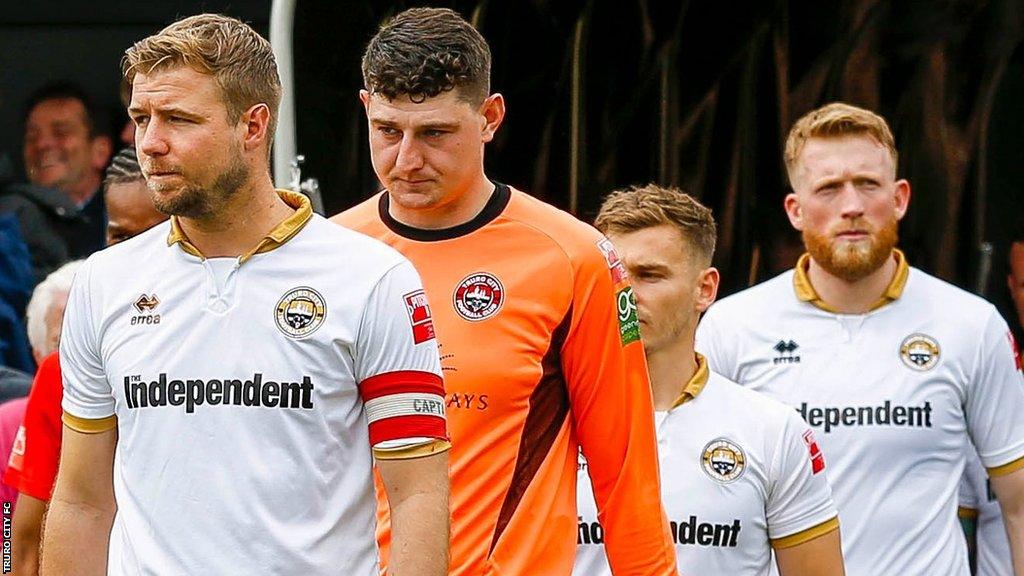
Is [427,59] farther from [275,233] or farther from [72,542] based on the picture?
[72,542]

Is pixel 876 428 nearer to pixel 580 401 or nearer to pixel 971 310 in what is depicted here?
pixel 971 310

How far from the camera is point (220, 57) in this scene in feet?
11.3

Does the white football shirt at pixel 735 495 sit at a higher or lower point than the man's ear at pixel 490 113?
lower

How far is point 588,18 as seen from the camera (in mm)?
5875

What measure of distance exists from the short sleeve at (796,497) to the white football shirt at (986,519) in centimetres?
129

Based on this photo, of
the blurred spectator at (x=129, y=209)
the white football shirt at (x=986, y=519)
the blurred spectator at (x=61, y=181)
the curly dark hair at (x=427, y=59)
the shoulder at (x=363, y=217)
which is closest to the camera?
the curly dark hair at (x=427, y=59)

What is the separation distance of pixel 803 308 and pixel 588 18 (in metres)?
1.00

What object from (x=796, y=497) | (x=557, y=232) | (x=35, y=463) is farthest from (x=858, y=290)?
(x=35, y=463)

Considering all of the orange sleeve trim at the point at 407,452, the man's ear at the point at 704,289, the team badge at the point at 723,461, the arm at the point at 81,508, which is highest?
the man's ear at the point at 704,289

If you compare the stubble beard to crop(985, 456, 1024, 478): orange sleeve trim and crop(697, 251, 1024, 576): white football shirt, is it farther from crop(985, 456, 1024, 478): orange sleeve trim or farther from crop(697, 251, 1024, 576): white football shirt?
crop(985, 456, 1024, 478): orange sleeve trim

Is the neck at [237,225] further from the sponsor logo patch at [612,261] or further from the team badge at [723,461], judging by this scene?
the team badge at [723,461]

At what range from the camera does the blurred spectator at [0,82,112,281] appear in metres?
6.54

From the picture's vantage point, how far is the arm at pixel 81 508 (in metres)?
3.55

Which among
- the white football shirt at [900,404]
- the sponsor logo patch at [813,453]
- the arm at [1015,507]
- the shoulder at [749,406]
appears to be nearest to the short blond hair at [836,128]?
the white football shirt at [900,404]
